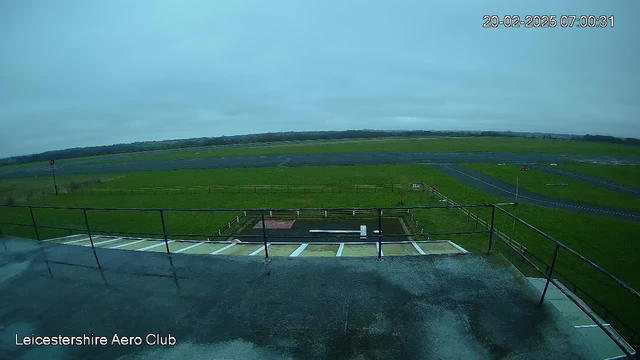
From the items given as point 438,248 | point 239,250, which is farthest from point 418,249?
point 239,250

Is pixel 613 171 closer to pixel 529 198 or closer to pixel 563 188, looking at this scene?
pixel 563 188

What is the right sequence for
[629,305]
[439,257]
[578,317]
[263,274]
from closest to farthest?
1. [263,274]
2. [439,257]
3. [578,317]
4. [629,305]

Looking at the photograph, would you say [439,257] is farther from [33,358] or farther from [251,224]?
[251,224]

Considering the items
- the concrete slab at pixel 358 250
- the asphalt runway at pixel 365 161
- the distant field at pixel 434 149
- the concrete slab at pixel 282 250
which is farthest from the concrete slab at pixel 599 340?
the distant field at pixel 434 149

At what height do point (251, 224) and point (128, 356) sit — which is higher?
point (128, 356)

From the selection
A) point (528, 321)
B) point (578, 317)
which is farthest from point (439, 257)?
point (578, 317)

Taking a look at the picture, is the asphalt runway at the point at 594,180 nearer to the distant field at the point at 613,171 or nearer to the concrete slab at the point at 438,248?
the distant field at the point at 613,171
